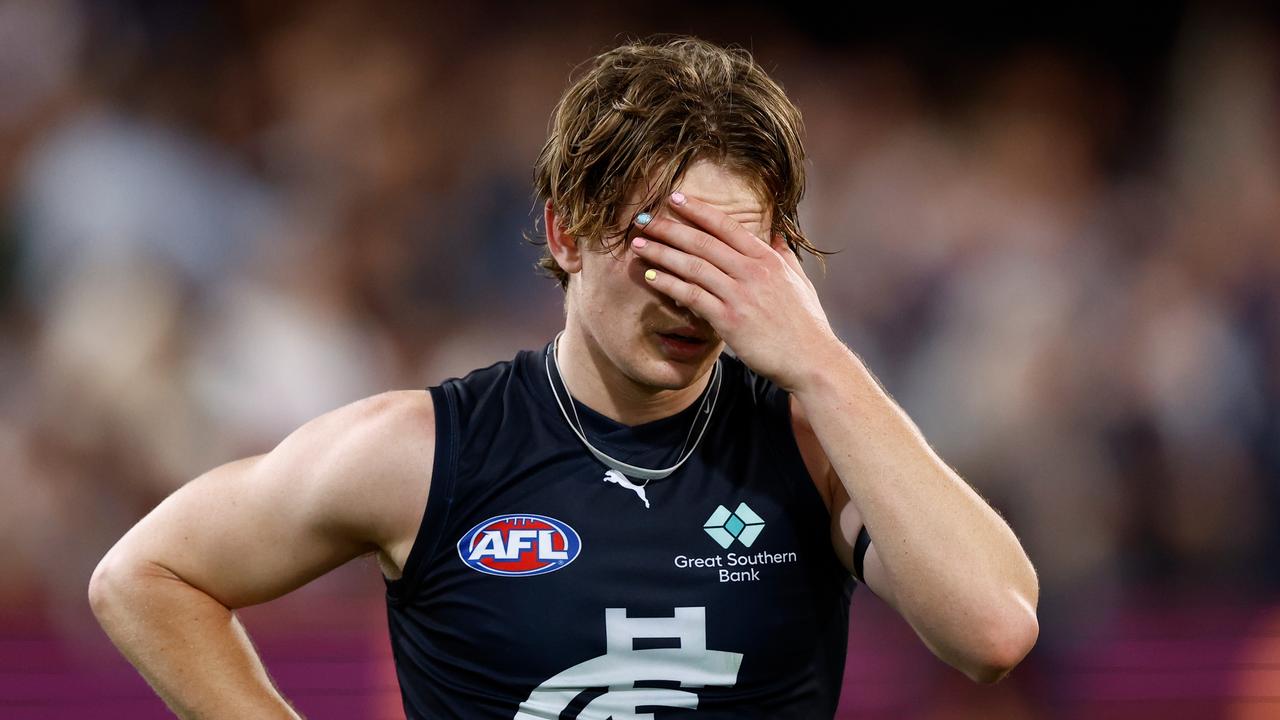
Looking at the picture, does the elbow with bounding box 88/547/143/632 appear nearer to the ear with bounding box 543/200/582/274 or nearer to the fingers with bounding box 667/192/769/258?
the ear with bounding box 543/200/582/274

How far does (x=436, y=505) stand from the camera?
73.0 inches

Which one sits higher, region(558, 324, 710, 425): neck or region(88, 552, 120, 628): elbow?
region(558, 324, 710, 425): neck

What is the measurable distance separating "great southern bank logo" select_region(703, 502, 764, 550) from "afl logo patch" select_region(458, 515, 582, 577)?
0.20 meters

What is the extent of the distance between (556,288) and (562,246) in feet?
11.3

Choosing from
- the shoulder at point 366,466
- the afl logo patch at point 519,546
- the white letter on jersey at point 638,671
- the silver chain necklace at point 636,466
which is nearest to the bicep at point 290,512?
the shoulder at point 366,466

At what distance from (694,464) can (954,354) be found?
12.0ft

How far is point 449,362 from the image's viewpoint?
5402 mm

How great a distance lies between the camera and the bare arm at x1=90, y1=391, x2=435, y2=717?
6.06 ft

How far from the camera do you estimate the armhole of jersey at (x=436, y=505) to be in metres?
1.85

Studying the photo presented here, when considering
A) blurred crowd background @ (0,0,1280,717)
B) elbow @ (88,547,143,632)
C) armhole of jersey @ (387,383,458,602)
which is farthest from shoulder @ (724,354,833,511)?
blurred crowd background @ (0,0,1280,717)

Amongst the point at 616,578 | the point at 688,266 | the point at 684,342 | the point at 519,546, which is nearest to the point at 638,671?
the point at 616,578

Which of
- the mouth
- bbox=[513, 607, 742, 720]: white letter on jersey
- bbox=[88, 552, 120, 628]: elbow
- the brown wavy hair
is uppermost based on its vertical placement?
the brown wavy hair

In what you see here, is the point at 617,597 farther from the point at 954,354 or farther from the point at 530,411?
the point at 954,354

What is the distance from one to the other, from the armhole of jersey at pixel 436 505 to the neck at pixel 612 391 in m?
0.21
